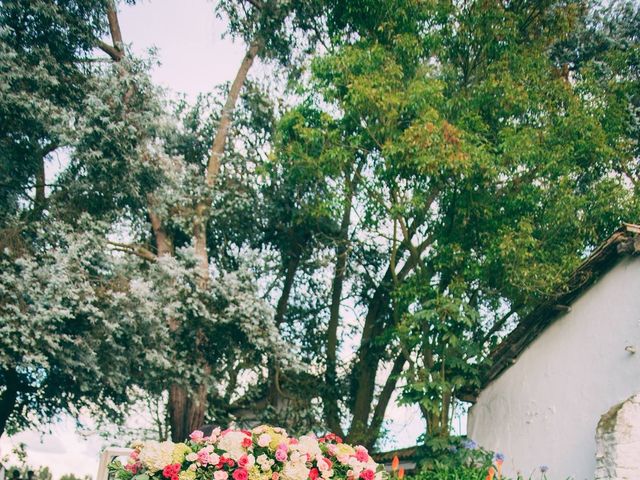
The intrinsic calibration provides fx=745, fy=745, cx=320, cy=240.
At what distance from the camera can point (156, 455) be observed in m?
6.22

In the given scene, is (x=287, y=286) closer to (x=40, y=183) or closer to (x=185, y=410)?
(x=185, y=410)

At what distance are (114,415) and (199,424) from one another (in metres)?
1.47

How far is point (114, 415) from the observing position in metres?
12.9

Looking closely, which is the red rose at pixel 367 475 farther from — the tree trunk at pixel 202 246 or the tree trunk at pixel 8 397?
the tree trunk at pixel 8 397

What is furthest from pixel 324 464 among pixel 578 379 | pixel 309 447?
pixel 578 379

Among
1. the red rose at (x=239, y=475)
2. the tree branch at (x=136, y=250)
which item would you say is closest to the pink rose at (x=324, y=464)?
the red rose at (x=239, y=475)

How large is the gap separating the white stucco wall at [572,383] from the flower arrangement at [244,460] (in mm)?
3801

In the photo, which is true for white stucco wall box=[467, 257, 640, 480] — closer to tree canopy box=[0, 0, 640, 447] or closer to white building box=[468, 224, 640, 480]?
white building box=[468, 224, 640, 480]

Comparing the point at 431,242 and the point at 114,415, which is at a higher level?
the point at 431,242

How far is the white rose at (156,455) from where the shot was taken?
6.20 meters

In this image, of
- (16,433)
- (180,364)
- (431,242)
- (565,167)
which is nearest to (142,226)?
(180,364)

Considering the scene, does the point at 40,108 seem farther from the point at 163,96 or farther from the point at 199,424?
the point at 199,424

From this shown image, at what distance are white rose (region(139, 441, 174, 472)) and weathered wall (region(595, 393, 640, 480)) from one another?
15.4 ft

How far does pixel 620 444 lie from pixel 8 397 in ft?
29.9
